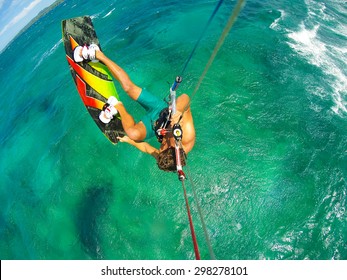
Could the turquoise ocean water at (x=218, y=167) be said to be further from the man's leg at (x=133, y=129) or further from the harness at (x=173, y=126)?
the harness at (x=173, y=126)

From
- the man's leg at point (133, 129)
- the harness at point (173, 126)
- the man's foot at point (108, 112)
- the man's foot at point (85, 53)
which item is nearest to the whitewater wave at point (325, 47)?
the man's leg at point (133, 129)

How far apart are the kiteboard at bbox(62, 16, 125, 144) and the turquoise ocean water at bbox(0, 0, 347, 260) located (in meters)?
2.10

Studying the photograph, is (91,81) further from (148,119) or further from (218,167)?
(218,167)

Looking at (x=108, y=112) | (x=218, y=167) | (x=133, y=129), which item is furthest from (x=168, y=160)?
(x=218, y=167)

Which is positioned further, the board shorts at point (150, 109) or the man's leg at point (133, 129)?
the board shorts at point (150, 109)

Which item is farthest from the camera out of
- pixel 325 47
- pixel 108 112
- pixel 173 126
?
pixel 325 47

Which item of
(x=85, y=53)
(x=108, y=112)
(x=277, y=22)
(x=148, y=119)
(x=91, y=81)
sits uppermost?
(x=85, y=53)

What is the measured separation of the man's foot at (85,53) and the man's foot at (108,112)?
5.56 feet

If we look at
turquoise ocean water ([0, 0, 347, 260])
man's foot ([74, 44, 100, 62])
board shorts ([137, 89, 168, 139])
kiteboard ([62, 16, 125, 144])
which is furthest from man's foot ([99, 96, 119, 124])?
turquoise ocean water ([0, 0, 347, 260])

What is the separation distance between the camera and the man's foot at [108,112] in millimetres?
7416

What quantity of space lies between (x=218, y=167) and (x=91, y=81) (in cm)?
552

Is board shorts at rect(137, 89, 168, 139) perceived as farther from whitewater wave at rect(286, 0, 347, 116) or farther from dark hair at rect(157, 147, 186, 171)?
whitewater wave at rect(286, 0, 347, 116)

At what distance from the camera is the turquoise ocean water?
8.49 m

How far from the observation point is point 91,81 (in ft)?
28.7
